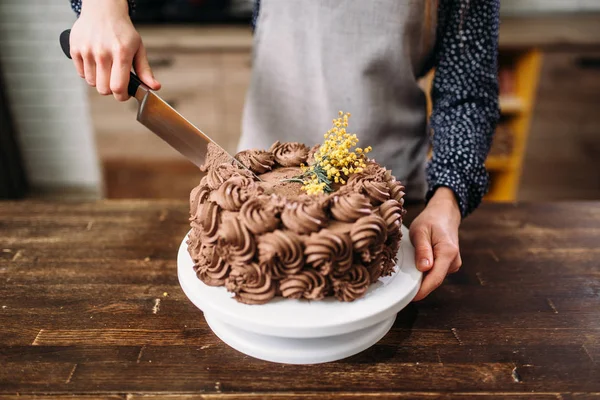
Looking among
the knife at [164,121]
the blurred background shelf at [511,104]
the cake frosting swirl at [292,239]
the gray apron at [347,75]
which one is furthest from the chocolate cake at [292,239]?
the blurred background shelf at [511,104]

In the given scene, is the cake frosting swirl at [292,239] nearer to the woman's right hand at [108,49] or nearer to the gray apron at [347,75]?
the woman's right hand at [108,49]

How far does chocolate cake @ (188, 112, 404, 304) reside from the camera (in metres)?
1.00

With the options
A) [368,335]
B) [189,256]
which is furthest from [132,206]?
[368,335]

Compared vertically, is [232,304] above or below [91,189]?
A: above

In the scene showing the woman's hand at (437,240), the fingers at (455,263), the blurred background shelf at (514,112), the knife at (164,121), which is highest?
the knife at (164,121)

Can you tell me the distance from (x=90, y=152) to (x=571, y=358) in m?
3.76

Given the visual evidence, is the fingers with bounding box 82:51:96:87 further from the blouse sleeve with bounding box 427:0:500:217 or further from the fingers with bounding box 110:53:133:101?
the blouse sleeve with bounding box 427:0:500:217

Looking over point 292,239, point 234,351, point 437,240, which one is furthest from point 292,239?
point 437,240

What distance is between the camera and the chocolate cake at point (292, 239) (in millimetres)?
1004

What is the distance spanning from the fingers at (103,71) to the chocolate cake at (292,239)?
1.29 ft

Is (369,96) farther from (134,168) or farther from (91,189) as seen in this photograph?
(91,189)

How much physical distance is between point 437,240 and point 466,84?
622mm

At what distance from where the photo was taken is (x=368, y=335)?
3.67 feet

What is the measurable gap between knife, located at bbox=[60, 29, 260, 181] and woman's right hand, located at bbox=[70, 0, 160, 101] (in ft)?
0.09
